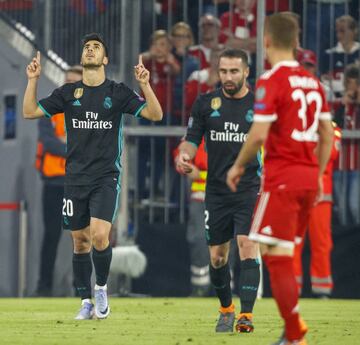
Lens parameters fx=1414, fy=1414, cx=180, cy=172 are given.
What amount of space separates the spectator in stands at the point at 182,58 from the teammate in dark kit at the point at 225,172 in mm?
5515

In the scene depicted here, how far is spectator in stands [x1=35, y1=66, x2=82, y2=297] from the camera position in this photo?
15734 millimetres

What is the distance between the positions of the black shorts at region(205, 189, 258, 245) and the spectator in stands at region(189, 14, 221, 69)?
5763 mm

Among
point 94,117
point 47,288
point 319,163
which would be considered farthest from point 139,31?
point 319,163

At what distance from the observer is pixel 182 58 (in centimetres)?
1569

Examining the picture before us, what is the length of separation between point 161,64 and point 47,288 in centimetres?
280

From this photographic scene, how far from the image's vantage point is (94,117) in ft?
36.0

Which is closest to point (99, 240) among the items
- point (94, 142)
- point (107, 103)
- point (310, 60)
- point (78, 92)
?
point (94, 142)

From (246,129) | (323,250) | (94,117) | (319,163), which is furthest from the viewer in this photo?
(323,250)

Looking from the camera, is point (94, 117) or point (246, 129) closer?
point (246, 129)

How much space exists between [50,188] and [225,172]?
6.02 m

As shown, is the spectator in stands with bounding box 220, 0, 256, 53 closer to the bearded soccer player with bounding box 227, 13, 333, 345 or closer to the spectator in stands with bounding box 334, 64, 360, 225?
the spectator in stands with bounding box 334, 64, 360, 225

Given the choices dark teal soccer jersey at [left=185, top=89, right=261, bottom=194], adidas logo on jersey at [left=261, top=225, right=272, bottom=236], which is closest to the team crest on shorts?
dark teal soccer jersey at [left=185, top=89, right=261, bottom=194]

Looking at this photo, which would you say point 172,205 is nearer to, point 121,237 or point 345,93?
point 121,237

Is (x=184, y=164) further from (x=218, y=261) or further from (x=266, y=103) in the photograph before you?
(x=266, y=103)
